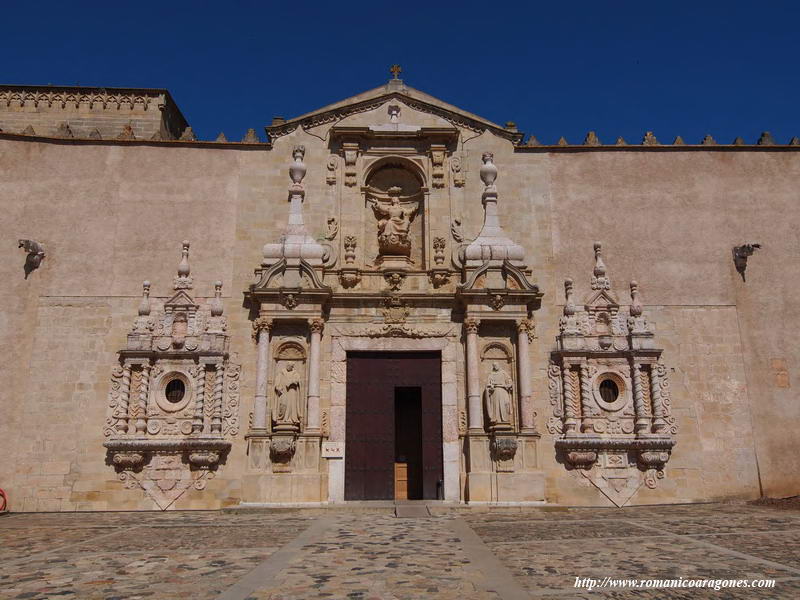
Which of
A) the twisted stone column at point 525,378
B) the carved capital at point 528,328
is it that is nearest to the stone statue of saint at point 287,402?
the twisted stone column at point 525,378

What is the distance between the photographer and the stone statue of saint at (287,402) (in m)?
12.9

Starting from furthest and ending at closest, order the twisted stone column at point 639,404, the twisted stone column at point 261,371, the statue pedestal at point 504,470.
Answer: the twisted stone column at point 639,404 → the twisted stone column at point 261,371 → the statue pedestal at point 504,470

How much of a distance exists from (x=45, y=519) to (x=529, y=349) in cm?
934

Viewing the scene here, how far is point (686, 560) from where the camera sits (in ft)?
21.8

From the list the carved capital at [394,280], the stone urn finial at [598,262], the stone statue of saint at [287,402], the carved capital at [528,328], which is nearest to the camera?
the stone statue of saint at [287,402]

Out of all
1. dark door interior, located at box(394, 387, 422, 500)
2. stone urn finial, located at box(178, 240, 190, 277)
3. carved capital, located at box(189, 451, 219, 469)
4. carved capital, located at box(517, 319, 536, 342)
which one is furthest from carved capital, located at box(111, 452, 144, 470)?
carved capital, located at box(517, 319, 536, 342)

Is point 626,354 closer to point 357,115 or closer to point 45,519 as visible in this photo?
point 357,115

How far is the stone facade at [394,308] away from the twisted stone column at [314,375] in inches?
1.5

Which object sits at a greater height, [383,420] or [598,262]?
[598,262]

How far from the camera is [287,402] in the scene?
13008mm

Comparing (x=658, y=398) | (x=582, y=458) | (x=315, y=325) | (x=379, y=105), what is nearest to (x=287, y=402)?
(x=315, y=325)

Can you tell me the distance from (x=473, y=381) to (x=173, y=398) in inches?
234

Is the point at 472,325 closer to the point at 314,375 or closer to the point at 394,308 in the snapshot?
the point at 394,308

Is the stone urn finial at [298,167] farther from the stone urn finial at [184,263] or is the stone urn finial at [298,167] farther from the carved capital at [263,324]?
the carved capital at [263,324]
